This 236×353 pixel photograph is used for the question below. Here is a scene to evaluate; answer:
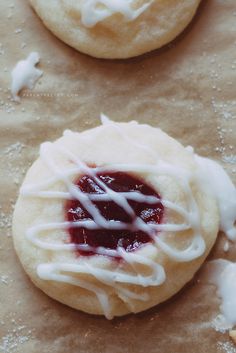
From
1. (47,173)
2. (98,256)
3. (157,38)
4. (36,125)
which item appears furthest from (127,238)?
(157,38)

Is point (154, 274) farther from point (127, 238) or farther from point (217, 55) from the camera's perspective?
point (217, 55)

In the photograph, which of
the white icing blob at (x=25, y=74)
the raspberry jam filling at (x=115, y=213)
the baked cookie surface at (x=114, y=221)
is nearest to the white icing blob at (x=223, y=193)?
the baked cookie surface at (x=114, y=221)

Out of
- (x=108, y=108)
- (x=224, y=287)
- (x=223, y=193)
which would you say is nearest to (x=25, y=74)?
(x=108, y=108)

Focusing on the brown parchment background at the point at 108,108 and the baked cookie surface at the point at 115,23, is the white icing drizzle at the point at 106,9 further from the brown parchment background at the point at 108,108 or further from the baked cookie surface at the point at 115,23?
the brown parchment background at the point at 108,108

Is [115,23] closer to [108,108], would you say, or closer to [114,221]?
[108,108]

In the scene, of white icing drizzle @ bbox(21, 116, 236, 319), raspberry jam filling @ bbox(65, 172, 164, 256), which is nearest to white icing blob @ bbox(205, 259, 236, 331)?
white icing drizzle @ bbox(21, 116, 236, 319)

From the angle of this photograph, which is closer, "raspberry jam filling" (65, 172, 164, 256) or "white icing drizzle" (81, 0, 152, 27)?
"raspberry jam filling" (65, 172, 164, 256)

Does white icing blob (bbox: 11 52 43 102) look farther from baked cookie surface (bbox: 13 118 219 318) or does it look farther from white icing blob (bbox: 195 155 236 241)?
white icing blob (bbox: 195 155 236 241)
